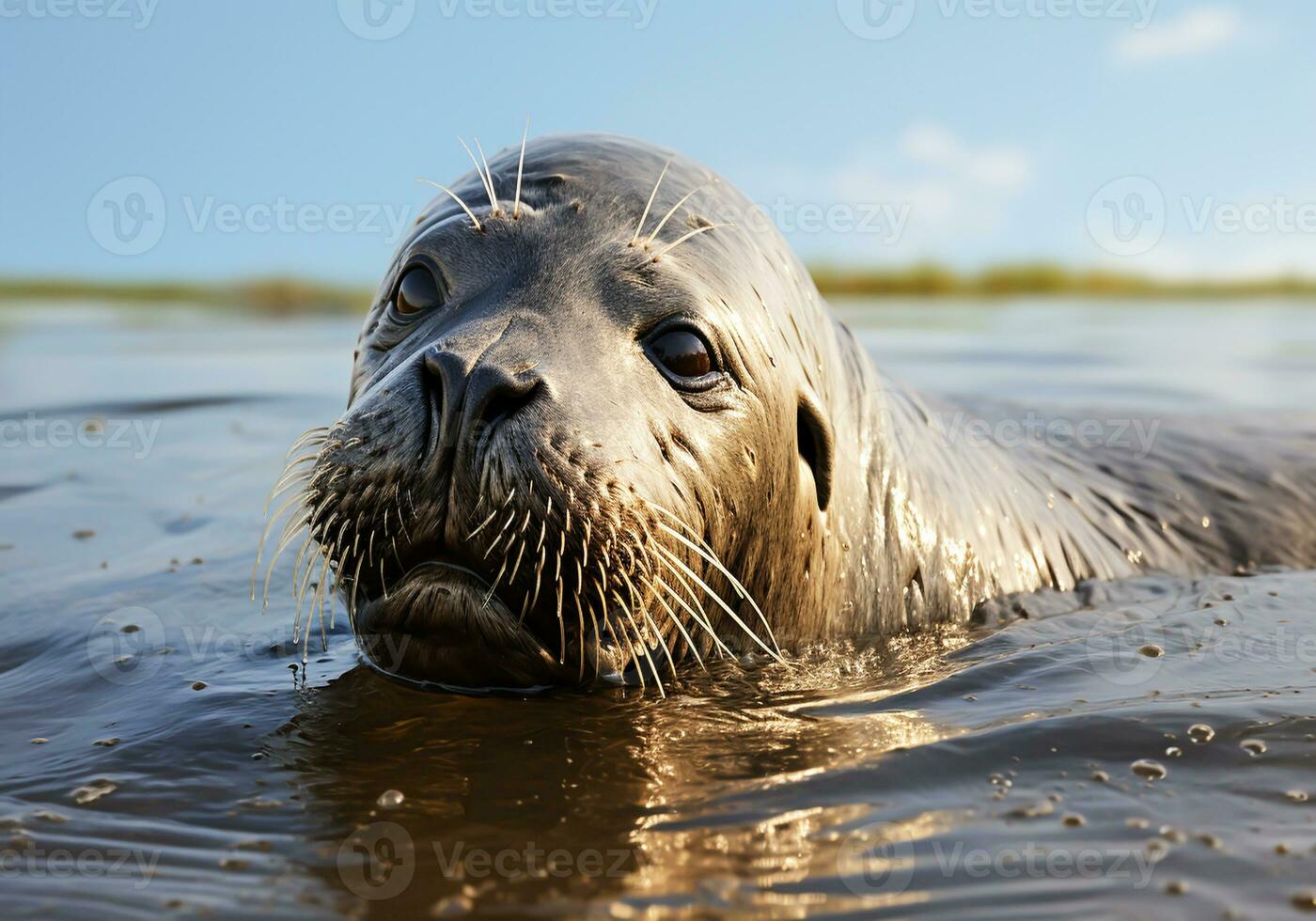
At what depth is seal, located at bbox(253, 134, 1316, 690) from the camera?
3.06 metres

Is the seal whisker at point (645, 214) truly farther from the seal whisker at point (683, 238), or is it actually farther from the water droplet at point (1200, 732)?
the water droplet at point (1200, 732)

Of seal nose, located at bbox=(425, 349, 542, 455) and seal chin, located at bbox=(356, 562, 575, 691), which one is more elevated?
seal nose, located at bbox=(425, 349, 542, 455)

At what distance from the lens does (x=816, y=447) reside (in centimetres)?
388

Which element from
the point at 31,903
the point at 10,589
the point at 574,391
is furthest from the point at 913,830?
the point at 10,589

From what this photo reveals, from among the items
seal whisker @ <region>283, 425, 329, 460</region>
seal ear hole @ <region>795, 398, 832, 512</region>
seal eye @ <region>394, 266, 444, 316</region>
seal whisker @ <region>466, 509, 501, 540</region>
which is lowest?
seal whisker @ <region>466, 509, 501, 540</region>

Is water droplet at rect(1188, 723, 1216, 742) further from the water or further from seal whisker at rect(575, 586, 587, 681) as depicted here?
seal whisker at rect(575, 586, 587, 681)

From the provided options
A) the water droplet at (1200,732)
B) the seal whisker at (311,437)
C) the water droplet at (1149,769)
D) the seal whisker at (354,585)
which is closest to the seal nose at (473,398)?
the seal whisker at (354,585)

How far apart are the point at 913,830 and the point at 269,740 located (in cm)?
151

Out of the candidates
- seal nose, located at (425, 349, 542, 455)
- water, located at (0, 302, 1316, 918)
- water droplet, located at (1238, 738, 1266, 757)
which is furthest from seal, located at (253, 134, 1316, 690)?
water droplet, located at (1238, 738, 1266, 757)

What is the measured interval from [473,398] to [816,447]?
4.17 feet

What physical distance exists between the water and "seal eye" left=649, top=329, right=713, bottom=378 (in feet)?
2.81

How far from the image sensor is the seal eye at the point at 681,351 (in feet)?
11.3

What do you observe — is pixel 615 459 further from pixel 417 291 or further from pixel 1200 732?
pixel 1200 732

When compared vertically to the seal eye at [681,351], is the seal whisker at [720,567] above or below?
below
